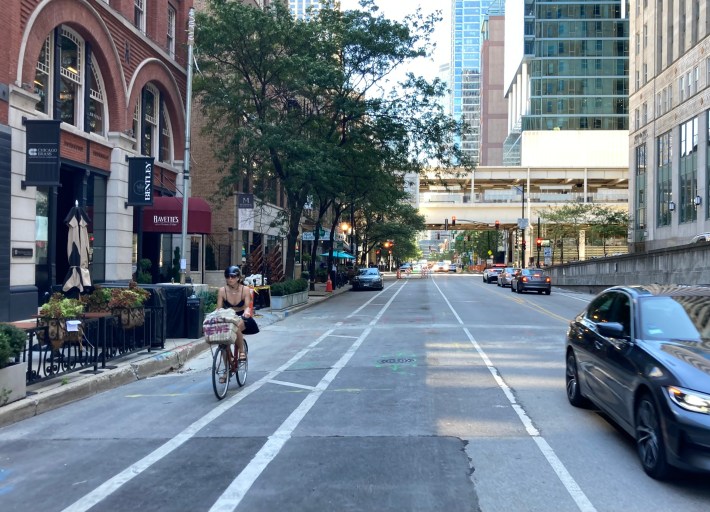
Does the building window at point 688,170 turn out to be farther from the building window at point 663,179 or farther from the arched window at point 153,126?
the arched window at point 153,126

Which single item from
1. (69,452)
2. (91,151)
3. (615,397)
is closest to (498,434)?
(615,397)

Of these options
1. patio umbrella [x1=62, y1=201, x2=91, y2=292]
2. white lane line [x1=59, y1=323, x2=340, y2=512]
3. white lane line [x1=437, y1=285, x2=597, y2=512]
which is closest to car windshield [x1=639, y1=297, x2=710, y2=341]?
white lane line [x1=437, y1=285, x2=597, y2=512]

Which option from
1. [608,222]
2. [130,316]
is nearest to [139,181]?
[130,316]

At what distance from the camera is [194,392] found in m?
9.35

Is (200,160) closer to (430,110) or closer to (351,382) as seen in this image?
(430,110)

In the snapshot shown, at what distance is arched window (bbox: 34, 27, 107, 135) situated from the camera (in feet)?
60.3

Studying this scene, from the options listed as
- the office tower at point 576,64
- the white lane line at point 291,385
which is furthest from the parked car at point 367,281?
the office tower at point 576,64

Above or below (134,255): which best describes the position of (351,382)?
below

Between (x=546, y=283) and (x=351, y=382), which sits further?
(x=546, y=283)

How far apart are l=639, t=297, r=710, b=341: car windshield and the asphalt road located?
1.20 meters

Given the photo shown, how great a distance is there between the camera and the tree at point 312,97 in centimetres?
2525

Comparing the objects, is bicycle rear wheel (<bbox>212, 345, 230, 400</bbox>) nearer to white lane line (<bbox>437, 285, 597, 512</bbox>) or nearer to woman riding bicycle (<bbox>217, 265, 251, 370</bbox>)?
woman riding bicycle (<bbox>217, 265, 251, 370</bbox>)

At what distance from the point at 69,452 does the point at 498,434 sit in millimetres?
4399

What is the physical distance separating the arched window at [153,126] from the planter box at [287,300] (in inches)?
311
